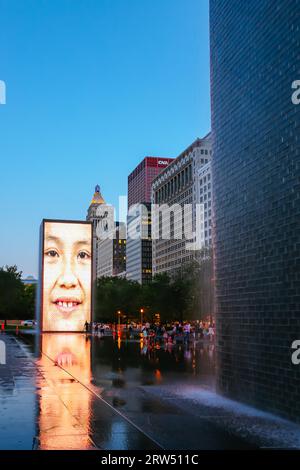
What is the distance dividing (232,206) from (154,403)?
19.1 ft

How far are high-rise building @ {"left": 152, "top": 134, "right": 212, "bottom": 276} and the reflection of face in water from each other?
6752cm

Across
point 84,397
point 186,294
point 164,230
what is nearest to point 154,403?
point 84,397

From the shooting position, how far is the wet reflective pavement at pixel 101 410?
9430mm

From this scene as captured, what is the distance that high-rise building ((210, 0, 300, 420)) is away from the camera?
11.9 meters

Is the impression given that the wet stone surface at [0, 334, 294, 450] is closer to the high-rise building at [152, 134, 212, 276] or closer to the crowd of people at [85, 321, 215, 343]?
the crowd of people at [85, 321, 215, 343]

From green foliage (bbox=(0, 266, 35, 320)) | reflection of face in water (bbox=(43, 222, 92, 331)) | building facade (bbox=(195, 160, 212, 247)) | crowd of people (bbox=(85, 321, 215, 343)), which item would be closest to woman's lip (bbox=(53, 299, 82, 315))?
reflection of face in water (bbox=(43, 222, 92, 331))

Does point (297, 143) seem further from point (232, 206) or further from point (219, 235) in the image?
point (219, 235)

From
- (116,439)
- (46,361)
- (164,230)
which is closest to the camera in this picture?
(116,439)

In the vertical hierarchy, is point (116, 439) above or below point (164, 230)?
below

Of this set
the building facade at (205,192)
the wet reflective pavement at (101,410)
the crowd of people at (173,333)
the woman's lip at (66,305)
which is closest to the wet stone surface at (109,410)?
the wet reflective pavement at (101,410)

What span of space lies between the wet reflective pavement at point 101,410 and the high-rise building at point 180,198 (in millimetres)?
108623

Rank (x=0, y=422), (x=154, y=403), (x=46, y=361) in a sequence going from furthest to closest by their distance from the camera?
(x=46, y=361), (x=154, y=403), (x=0, y=422)

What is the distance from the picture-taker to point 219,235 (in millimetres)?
16266
